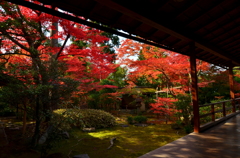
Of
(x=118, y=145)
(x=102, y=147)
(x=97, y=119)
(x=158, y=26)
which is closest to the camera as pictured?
(x=158, y=26)

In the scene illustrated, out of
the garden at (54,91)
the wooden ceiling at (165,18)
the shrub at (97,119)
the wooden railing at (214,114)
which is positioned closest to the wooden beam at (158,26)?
the wooden ceiling at (165,18)

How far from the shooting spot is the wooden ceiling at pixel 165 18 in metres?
2.40

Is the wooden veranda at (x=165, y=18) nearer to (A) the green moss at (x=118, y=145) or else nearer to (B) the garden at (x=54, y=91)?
(A) the green moss at (x=118, y=145)

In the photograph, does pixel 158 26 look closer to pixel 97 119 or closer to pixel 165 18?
pixel 165 18

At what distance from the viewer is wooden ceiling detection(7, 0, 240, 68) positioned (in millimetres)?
2396

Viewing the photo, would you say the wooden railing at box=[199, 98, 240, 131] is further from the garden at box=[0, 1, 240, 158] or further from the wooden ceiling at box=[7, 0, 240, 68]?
the wooden ceiling at box=[7, 0, 240, 68]

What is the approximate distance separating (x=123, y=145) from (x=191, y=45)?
3990 mm

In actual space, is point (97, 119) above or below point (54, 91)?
below

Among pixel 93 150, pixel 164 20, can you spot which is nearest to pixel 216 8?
pixel 164 20

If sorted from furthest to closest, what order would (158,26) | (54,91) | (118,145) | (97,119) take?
1. (97,119)
2. (118,145)
3. (54,91)
4. (158,26)

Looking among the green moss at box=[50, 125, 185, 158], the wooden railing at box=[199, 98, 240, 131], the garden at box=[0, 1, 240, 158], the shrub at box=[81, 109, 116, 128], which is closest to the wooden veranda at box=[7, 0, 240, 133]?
the wooden railing at box=[199, 98, 240, 131]

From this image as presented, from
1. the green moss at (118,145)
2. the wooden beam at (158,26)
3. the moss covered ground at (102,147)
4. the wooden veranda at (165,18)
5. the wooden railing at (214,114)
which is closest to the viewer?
the wooden beam at (158,26)

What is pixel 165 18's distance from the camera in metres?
3.18

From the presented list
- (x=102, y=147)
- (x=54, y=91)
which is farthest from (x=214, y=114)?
(x=54, y=91)
